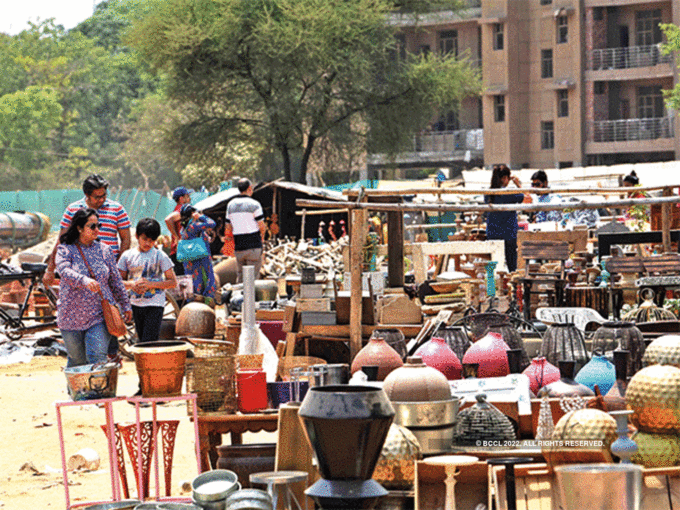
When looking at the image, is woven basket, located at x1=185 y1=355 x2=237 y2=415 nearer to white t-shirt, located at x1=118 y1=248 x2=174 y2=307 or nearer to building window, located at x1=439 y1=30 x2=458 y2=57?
white t-shirt, located at x1=118 y1=248 x2=174 y2=307

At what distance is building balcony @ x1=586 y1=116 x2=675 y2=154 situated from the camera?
4606 cm

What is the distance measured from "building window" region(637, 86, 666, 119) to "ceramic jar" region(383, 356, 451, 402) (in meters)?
43.8

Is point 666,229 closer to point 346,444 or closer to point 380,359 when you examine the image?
point 380,359

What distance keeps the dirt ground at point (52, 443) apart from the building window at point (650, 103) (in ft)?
127

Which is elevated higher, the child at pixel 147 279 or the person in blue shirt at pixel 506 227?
the person in blue shirt at pixel 506 227

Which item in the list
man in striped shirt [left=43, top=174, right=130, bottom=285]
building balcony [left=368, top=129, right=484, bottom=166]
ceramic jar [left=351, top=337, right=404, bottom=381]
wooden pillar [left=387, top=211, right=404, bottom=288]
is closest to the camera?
ceramic jar [left=351, top=337, right=404, bottom=381]

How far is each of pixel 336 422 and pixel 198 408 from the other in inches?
100

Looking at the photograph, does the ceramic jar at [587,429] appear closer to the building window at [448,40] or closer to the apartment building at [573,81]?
the apartment building at [573,81]

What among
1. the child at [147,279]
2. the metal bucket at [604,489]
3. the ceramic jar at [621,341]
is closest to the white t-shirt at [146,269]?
the child at [147,279]

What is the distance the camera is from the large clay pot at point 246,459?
591cm

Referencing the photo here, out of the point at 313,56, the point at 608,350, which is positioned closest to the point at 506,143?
the point at 313,56

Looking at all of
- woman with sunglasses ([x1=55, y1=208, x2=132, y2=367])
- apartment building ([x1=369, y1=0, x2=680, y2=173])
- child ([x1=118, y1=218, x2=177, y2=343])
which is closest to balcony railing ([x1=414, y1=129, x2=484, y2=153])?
apartment building ([x1=369, y1=0, x2=680, y2=173])

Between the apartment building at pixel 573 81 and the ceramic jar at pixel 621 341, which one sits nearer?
the ceramic jar at pixel 621 341

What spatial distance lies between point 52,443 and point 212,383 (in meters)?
3.06
